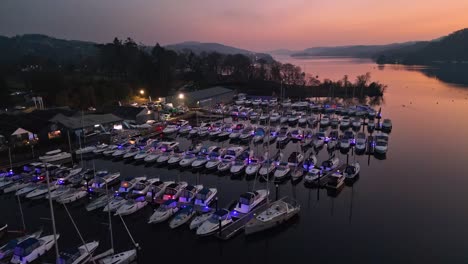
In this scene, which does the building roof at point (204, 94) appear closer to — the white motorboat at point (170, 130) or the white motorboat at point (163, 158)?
the white motorboat at point (170, 130)

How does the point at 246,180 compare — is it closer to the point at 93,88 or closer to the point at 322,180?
the point at 322,180

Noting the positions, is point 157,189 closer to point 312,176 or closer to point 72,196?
point 72,196

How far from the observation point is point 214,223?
832 inches

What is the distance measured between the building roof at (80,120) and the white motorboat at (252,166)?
2534 centimetres

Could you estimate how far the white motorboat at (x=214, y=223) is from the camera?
20.7 metres

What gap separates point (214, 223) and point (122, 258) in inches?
250

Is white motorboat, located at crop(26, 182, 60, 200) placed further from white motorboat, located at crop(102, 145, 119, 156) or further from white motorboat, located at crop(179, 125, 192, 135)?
white motorboat, located at crop(179, 125, 192, 135)

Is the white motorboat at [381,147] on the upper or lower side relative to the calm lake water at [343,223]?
upper

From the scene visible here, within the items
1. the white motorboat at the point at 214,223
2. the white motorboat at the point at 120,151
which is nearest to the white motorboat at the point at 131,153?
the white motorboat at the point at 120,151

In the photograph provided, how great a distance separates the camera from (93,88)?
64.4 m

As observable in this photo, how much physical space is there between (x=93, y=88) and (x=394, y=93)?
8774 cm

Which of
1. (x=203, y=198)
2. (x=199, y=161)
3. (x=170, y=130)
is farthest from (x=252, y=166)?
(x=170, y=130)

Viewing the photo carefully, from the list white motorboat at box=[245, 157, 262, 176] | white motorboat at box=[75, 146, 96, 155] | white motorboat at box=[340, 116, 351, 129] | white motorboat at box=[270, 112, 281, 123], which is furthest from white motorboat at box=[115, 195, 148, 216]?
white motorboat at box=[340, 116, 351, 129]

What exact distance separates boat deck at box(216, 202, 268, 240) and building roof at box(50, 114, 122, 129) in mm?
30417
